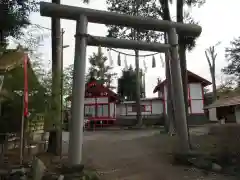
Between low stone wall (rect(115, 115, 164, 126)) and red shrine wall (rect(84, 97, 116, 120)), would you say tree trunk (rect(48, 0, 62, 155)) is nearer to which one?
red shrine wall (rect(84, 97, 116, 120))

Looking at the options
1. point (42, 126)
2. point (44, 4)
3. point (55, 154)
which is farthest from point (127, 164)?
point (44, 4)

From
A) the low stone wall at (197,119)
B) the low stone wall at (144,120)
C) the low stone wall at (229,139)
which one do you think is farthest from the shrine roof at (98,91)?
the low stone wall at (229,139)

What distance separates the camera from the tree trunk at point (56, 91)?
27.5 ft

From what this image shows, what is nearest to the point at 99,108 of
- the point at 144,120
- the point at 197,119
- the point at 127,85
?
the point at 144,120

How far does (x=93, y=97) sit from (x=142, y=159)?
20.7 meters

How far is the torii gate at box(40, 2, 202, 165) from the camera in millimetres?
6586

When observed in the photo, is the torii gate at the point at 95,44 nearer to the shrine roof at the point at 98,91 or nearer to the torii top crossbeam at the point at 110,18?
the torii top crossbeam at the point at 110,18

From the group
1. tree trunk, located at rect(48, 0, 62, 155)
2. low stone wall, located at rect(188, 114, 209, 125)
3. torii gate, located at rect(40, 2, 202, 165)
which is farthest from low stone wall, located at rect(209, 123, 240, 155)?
low stone wall, located at rect(188, 114, 209, 125)

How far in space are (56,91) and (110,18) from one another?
9.15ft

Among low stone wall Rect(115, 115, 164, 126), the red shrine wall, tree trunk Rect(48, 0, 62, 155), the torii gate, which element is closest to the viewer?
the torii gate

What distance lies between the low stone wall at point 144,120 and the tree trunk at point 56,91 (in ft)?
65.4

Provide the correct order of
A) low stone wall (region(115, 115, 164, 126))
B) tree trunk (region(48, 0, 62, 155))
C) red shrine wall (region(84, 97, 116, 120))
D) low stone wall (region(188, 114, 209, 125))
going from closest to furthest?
tree trunk (region(48, 0, 62, 155))
low stone wall (region(188, 114, 209, 125))
red shrine wall (region(84, 97, 116, 120))
low stone wall (region(115, 115, 164, 126))

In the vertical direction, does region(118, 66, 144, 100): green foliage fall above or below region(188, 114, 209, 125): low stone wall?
above

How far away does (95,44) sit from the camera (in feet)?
25.1
